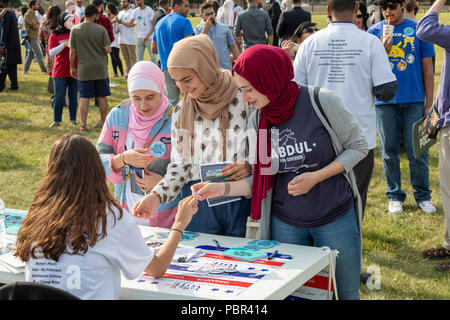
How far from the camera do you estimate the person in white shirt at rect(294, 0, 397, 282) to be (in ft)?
11.7

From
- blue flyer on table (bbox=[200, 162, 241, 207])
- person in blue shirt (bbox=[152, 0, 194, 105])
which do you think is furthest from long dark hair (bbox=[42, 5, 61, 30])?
blue flyer on table (bbox=[200, 162, 241, 207])

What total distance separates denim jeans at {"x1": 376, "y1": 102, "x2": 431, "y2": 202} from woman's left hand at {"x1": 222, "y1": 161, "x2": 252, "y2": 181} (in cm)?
264

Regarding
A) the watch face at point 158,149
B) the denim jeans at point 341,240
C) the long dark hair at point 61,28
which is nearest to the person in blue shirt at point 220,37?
the long dark hair at point 61,28

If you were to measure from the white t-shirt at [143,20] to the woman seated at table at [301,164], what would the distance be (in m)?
10.3

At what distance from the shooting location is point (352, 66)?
11.8 ft

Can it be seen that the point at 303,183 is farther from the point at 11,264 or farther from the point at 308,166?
the point at 11,264

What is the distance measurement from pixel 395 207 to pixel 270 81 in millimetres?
3146

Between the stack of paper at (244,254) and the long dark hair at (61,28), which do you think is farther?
the long dark hair at (61,28)

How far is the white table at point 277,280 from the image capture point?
2131 mm

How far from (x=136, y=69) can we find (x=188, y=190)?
807 mm

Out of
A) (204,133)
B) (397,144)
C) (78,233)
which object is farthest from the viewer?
(397,144)

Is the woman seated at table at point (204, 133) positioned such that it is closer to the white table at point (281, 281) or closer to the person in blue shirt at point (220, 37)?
the white table at point (281, 281)

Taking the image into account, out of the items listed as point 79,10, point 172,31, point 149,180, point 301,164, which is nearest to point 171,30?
→ point 172,31

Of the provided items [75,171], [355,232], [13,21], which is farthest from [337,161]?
[13,21]
